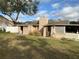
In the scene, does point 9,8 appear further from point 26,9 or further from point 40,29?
point 40,29

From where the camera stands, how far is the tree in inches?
1876

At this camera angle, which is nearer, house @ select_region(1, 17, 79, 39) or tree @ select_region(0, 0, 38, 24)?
house @ select_region(1, 17, 79, 39)

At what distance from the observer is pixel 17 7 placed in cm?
4994

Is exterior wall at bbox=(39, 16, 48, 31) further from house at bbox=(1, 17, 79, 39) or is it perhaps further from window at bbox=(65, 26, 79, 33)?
window at bbox=(65, 26, 79, 33)

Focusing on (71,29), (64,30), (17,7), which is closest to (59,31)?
(64,30)

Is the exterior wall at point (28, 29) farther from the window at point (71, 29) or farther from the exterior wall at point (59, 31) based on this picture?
the window at point (71, 29)

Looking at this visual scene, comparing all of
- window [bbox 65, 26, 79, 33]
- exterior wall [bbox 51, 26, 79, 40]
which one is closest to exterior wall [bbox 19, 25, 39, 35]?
exterior wall [bbox 51, 26, 79, 40]

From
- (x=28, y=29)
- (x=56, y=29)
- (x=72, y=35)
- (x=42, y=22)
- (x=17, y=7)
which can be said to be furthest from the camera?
(x=17, y=7)

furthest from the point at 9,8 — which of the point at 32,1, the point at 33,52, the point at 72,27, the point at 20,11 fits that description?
the point at 33,52

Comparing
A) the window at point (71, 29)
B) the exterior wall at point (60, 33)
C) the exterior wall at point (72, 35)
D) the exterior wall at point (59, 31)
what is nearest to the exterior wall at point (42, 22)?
the exterior wall at point (60, 33)

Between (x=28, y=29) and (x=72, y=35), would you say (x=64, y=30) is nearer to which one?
(x=72, y=35)

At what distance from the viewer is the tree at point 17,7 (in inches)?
1876

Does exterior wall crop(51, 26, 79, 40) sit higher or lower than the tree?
lower

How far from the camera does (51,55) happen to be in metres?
14.0
